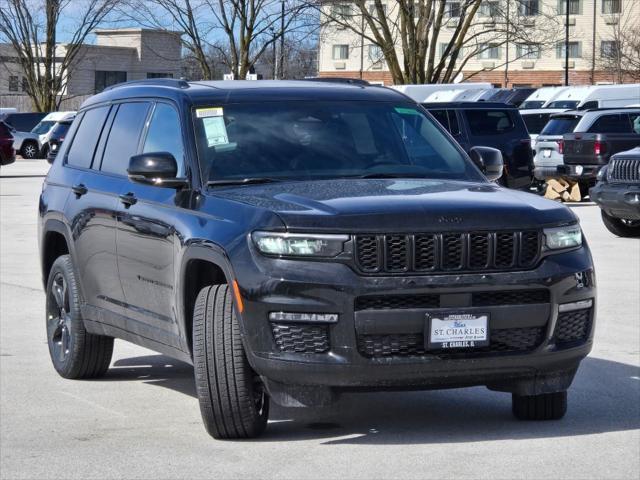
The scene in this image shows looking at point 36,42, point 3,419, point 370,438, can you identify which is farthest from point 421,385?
point 36,42

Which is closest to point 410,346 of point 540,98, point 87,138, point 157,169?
point 157,169

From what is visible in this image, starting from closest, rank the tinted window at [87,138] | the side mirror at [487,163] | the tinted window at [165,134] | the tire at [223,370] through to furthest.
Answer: the tire at [223,370], the tinted window at [165,134], the side mirror at [487,163], the tinted window at [87,138]

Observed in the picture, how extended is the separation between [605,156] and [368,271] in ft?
66.5

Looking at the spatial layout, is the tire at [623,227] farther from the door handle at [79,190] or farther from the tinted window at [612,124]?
the door handle at [79,190]

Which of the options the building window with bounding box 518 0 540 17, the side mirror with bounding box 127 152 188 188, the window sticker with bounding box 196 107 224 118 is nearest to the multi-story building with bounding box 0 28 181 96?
the building window with bounding box 518 0 540 17

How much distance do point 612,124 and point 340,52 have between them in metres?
85.1

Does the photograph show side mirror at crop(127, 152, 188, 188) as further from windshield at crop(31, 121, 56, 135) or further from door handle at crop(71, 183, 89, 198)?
windshield at crop(31, 121, 56, 135)

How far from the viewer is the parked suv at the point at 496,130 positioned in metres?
24.3

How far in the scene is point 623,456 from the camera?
6543mm

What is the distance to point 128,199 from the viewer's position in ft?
25.8

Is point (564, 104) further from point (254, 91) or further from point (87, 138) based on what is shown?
point (254, 91)

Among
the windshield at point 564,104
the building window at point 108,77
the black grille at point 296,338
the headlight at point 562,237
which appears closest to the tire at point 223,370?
the black grille at point 296,338

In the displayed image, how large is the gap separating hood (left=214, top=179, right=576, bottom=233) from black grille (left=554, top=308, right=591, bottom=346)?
45 centimetres

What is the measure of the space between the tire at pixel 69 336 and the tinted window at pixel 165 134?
120 centimetres
